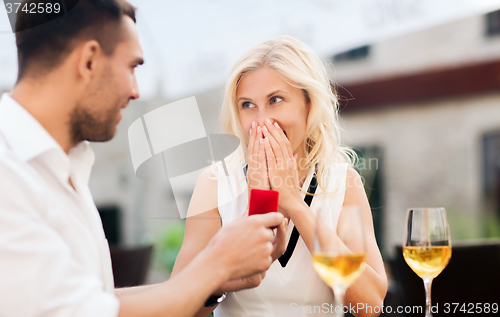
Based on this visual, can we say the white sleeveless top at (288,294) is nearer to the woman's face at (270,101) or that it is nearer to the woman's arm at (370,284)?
the woman's arm at (370,284)

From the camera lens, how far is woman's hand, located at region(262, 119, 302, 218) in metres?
1.42

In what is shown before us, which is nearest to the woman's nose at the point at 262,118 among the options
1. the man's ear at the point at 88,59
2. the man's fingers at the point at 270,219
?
the man's fingers at the point at 270,219

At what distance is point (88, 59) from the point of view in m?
0.88

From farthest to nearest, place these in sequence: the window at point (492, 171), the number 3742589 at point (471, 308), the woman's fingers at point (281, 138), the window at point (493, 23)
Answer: the window at point (493, 23) → the window at point (492, 171) → the number 3742589 at point (471, 308) → the woman's fingers at point (281, 138)

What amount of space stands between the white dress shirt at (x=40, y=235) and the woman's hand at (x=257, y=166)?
66cm

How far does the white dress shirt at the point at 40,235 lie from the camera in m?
0.70

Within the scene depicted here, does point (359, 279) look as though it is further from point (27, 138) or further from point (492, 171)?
point (492, 171)

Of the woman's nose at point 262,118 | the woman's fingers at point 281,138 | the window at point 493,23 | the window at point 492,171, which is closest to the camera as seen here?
the woman's fingers at point 281,138

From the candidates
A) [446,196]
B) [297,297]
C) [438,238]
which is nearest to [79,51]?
[438,238]

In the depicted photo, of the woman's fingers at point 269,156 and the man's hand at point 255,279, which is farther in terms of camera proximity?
Result: the woman's fingers at point 269,156

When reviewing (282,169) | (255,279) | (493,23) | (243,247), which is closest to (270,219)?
(243,247)

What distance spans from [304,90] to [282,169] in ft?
1.39

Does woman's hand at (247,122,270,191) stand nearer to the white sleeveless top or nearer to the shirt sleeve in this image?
the white sleeveless top

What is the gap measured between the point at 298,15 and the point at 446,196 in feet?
9.98
